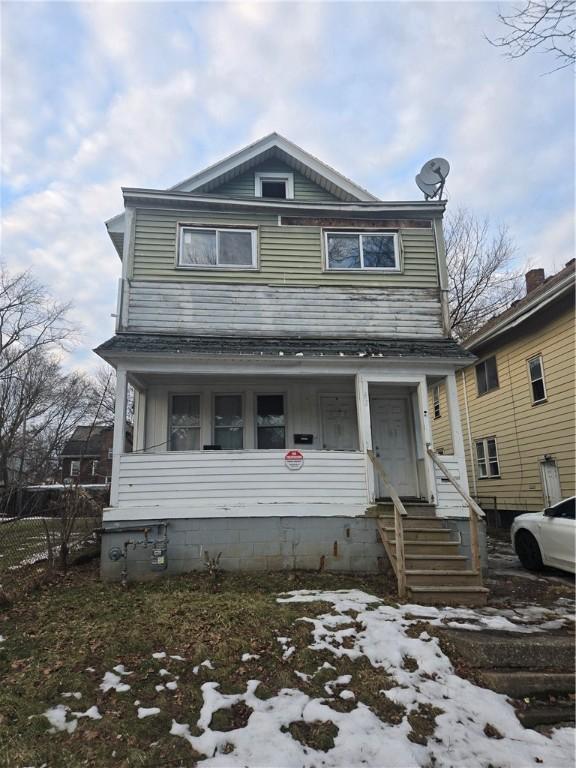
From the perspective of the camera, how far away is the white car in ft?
24.7

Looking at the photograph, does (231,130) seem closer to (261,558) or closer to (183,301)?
(183,301)

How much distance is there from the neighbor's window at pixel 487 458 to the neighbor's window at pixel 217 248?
10.3 m

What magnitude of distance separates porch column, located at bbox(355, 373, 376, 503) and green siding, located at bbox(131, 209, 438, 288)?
2596 mm

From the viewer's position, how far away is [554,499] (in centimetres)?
1202

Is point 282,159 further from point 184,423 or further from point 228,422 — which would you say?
point 184,423

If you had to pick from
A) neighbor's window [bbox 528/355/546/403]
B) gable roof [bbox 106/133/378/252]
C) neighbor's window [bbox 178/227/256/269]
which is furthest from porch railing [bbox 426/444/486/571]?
gable roof [bbox 106/133/378/252]

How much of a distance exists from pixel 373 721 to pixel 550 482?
10.7m

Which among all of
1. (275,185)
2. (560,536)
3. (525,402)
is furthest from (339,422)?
(525,402)

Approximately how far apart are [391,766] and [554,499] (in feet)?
35.8

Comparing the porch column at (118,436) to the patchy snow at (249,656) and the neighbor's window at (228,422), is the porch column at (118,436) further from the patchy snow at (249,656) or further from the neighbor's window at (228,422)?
the patchy snow at (249,656)

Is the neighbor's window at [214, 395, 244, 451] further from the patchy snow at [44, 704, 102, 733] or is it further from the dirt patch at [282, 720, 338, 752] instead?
the dirt patch at [282, 720, 338, 752]

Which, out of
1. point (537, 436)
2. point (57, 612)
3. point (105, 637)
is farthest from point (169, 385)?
point (537, 436)

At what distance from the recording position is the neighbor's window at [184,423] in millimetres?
9312

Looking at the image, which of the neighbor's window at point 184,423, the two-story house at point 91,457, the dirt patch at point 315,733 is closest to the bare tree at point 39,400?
the two-story house at point 91,457
